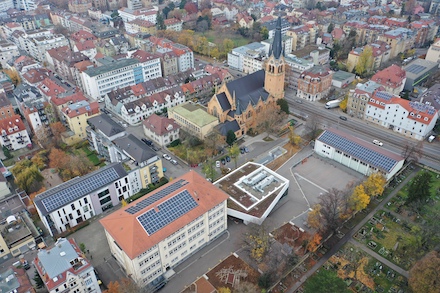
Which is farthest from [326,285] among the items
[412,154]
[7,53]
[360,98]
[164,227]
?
[7,53]

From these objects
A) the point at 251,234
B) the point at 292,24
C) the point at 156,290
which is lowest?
the point at 156,290

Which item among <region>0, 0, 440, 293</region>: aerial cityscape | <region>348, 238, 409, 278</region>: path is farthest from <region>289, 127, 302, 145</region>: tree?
<region>348, 238, 409, 278</region>: path

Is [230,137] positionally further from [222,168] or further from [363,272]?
[363,272]

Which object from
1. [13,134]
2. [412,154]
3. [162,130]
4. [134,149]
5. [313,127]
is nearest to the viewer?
[134,149]

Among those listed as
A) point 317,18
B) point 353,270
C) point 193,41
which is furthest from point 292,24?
A: point 353,270

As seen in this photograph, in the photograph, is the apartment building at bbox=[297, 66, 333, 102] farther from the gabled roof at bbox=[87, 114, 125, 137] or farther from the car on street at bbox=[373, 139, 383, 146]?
the gabled roof at bbox=[87, 114, 125, 137]

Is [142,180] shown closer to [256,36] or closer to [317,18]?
[256,36]
